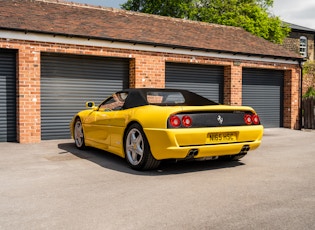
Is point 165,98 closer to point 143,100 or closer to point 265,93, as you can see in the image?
point 143,100

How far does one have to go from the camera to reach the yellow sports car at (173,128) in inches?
201

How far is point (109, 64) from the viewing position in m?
11.1

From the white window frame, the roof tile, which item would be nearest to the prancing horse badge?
the roof tile

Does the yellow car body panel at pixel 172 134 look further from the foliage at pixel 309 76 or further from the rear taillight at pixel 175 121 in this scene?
the foliage at pixel 309 76

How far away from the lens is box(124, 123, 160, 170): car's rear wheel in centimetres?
535

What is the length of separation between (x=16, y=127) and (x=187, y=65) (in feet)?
19.8

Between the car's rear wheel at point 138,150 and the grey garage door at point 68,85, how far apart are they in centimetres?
499

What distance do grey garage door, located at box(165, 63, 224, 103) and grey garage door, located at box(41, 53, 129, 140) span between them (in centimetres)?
207

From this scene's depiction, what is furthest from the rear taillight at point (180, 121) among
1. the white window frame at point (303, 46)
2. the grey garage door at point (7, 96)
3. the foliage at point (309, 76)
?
the white window frame at point (303, 46)

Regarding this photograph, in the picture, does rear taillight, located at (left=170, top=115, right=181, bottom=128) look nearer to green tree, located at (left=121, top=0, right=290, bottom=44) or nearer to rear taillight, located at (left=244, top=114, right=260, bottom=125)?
rear taillight, located at (left=244, top=114, right=260, bottom=125)

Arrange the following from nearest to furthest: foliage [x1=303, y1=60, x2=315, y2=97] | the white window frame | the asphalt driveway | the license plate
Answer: the asphalt driveway → the license plate → foliage [x1=303, y1=60, x2=315, y2=97] → the white window frame

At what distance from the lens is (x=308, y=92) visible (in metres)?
21.0

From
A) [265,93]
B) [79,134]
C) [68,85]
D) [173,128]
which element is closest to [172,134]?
[173,128]

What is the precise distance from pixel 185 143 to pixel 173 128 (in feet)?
0.90
